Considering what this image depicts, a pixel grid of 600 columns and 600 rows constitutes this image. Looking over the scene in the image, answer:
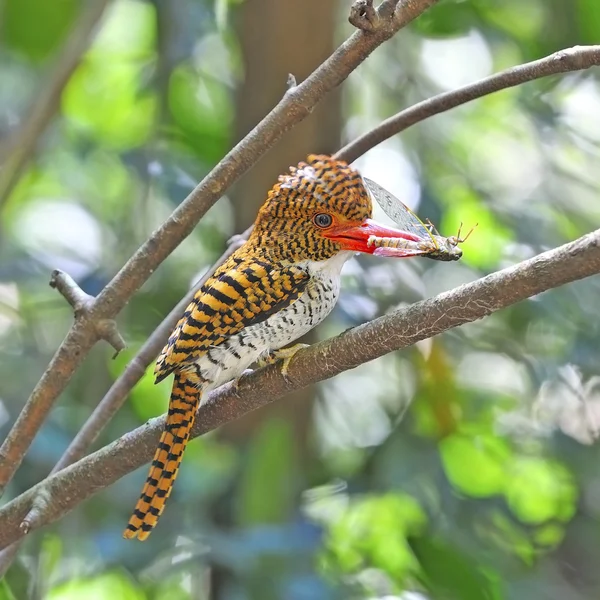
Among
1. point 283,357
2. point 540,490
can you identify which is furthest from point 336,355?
point 540,490

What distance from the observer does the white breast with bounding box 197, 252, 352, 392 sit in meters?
1.38

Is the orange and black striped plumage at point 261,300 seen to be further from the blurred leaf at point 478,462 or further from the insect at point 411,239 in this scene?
the blurred leaf at point 478,462

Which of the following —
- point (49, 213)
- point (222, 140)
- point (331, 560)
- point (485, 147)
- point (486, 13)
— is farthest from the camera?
point (485, 147)

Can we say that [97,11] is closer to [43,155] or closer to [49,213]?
[43,155]

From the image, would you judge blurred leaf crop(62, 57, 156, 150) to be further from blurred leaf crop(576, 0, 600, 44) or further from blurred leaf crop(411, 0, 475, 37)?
blurred leaf crop(576, 0, 600, 44)

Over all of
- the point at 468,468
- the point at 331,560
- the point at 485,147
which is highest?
the point at 485,147

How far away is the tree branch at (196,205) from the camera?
3.76 feet

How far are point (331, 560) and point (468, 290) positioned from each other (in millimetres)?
1216

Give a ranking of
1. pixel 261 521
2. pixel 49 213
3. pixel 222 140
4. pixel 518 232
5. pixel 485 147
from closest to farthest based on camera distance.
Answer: pixel 261 521, pixel 518 232, pixel 222 140, pixel 49 213, pixel 485 147

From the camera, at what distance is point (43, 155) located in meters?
2.91

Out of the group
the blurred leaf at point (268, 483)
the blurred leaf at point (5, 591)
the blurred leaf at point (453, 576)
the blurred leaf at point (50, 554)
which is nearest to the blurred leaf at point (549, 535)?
the blurred leaf at point (453, 576)

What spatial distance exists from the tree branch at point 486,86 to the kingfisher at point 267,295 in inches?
3.2

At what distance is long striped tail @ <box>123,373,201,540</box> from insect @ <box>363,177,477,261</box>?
1.13ft

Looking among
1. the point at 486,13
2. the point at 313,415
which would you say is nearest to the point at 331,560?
the point at 313,415
